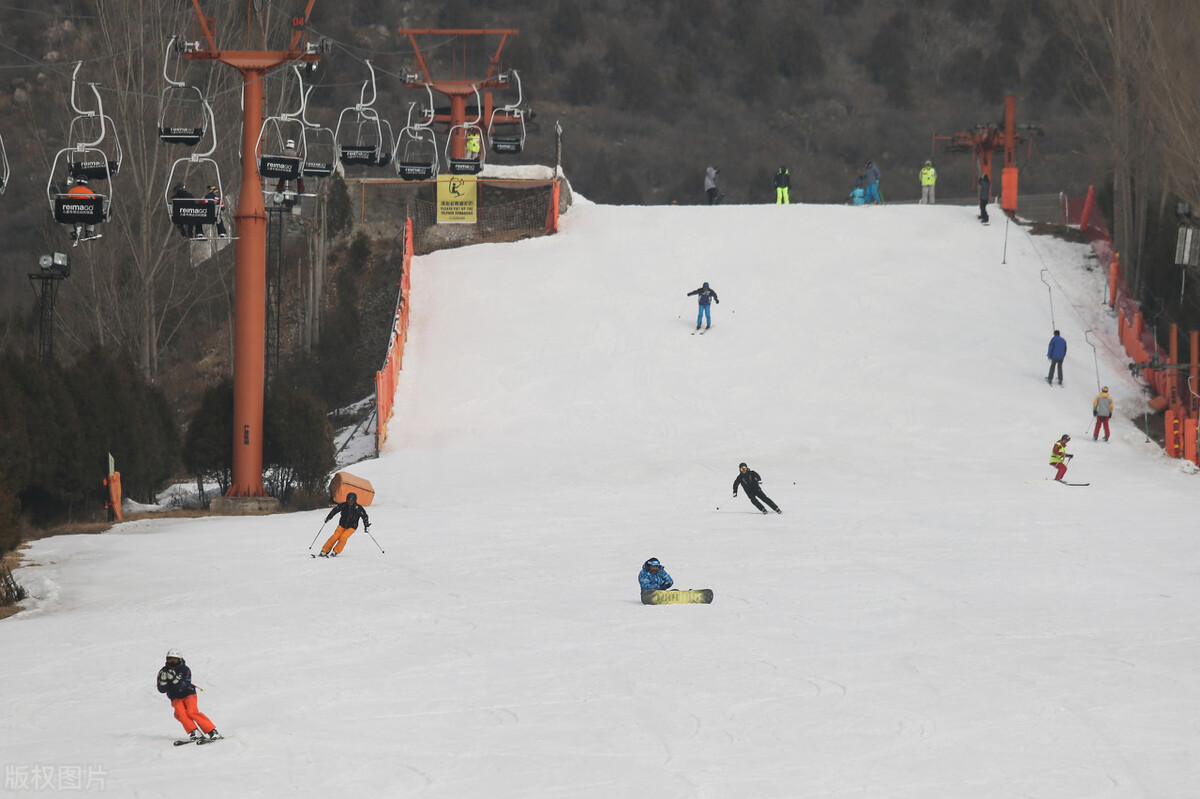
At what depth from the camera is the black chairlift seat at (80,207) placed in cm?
2038

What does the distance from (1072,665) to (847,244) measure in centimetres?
2858

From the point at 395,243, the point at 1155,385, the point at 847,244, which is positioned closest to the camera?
the point at 1155,385

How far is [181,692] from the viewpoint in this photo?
9.50 meters

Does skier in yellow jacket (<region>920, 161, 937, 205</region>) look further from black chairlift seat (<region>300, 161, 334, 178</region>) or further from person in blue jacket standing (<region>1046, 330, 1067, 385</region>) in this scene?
black chairlift seat (<region>300, 161, 334, 178</region>)

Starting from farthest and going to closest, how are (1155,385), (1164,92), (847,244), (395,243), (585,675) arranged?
1. (395,243)
2. (847,244)
3. (1164,92)
4. (1155,385)
5. (585,675)

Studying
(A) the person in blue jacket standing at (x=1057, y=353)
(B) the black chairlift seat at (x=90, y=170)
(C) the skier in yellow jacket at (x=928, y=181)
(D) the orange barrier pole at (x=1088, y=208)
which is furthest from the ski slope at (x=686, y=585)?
(C) the skier in yellow jacket at (x=928, y=181)

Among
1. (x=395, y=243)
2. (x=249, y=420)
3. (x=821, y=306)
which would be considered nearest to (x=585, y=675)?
(x=249, y=420)

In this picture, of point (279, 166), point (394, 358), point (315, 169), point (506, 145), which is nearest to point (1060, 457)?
point (315, 169)

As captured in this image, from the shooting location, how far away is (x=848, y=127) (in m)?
88.6

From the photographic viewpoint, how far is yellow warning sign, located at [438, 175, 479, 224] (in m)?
40.1

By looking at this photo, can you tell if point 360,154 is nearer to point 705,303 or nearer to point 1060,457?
point 705,303

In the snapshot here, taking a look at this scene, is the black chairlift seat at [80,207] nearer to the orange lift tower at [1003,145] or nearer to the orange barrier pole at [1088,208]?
the orange barrier pole at [1088,208]

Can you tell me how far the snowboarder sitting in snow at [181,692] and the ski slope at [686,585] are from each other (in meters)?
0.19

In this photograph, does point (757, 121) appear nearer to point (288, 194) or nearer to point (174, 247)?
point (174, 247)
